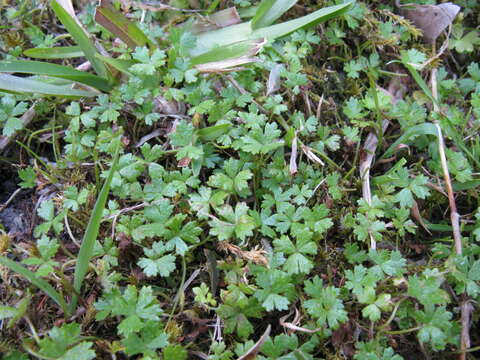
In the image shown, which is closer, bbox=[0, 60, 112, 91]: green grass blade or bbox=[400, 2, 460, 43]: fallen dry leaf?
bbox=[0, 60, 112, 91]: green grass blade

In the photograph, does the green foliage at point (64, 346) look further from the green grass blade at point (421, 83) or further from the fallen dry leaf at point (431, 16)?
the fallen dry leaf at point (431, 16)

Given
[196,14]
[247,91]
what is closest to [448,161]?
[247,91]

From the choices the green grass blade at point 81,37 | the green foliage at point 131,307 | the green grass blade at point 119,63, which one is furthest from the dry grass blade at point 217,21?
the green foliage at point 131,307

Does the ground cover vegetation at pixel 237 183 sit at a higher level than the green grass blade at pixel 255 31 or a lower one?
lower

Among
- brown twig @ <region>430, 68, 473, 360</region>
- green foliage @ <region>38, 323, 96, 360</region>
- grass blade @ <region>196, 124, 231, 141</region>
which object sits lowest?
brown twig @ <region>430, 68, 473, 360</region>

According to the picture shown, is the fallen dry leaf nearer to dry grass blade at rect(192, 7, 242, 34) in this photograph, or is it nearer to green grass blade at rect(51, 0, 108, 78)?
dry grass blade at rect(192, 7, 242, 34)

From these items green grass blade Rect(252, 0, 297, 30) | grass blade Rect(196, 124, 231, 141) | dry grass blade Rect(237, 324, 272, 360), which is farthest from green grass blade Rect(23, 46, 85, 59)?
dry grass blade Rect(237, 324, 272, 360)

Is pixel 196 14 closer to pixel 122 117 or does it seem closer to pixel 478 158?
pixel 122 117
